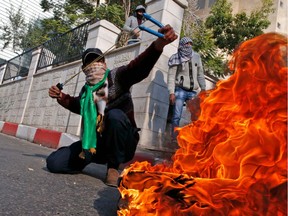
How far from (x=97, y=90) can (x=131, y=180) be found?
167 cm

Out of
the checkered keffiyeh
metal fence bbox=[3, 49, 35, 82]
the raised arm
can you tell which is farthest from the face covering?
metal fence bbox=[3, 49, 35, 82]

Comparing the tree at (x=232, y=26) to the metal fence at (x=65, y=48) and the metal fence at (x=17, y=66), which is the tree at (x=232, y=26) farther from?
the metal fence at (x=17, y=66)

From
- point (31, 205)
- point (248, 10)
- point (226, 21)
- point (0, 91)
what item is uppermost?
point (248, 10)

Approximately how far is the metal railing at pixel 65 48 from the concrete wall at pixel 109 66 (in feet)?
1.21

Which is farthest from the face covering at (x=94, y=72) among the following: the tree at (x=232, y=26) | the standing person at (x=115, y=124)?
the tree at (x=232, y=26)

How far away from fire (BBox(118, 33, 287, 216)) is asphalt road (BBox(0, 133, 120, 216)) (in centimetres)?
54

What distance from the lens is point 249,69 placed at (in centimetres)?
155

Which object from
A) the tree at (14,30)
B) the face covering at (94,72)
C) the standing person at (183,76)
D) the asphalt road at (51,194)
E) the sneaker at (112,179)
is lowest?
the asphalt road at (51,194)

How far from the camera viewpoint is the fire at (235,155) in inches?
48.5

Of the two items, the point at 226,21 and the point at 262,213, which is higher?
the point at 226,21

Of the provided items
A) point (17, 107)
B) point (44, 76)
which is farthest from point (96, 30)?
point (17, 107)

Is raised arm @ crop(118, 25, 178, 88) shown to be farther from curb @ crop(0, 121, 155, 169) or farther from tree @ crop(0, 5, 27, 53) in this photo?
tree @ crop(0, 5, 27, 53)

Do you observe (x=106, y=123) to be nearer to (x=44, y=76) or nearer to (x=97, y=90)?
(x=97, y=90)

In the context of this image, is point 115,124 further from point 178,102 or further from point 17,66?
point 17,66
